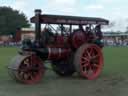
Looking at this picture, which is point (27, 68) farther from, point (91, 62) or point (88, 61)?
point (91, 62)

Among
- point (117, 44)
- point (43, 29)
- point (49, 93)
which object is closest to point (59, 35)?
point (43, 29)

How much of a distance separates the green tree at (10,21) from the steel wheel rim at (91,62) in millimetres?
66937

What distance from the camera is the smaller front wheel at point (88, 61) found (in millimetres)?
13594

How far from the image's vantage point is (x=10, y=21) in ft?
275

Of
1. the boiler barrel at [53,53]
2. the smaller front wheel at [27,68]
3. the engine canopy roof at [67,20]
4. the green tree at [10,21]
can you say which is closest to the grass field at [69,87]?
the smaller front wheel at [27,68]

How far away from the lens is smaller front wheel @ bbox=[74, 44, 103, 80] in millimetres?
13594

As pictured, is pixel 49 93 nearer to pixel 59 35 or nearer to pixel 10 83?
pixel 10 83

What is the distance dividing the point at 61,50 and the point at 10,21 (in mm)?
70883

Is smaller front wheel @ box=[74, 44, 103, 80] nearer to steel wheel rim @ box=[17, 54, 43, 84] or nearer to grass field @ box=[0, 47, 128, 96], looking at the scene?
grass field @ box=[0, 47, 128, 96]

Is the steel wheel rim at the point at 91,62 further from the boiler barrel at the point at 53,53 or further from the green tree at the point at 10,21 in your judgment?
Result: the green tree at the point at 10,21

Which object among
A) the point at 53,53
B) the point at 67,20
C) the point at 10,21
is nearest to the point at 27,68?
the point at 53,53

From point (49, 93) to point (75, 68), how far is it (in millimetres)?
3382

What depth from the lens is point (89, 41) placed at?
47.5 ft

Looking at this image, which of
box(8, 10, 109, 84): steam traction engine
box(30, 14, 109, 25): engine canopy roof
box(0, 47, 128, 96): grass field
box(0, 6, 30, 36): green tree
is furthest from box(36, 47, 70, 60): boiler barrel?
box(0, 6, 30, 36): green tree
